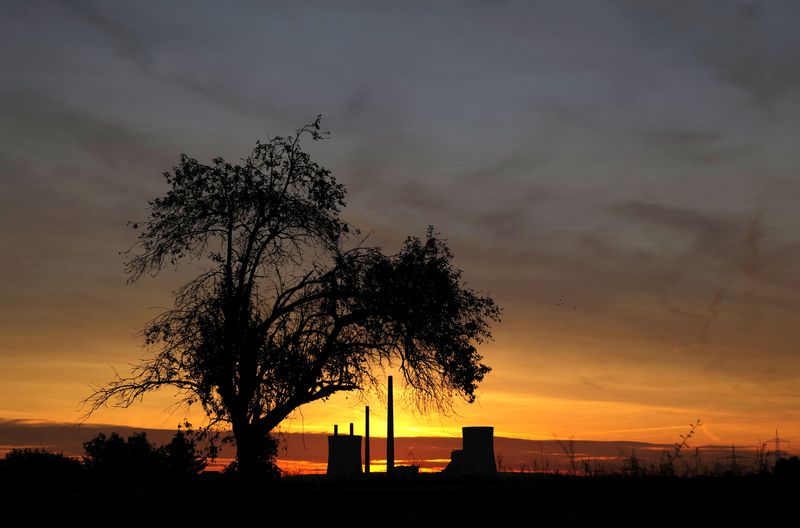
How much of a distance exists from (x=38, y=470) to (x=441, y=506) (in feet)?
52.4

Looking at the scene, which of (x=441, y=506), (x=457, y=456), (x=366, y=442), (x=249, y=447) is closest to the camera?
(x=441, y=506)

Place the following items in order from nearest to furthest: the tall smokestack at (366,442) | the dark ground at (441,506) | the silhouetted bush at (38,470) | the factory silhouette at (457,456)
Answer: the dark ground at (441,506)
the silhouetted bush at (38,470)
the factory silhouette at (457,456)
the tall smokestack at (366,442)

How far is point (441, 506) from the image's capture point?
15805mm

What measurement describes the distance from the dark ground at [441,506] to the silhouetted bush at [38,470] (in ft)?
22.0

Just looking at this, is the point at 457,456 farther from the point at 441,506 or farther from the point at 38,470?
the point at 441,506

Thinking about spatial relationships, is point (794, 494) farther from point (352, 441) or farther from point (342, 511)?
point (352, 441)

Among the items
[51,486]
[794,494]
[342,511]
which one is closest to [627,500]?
[794,494]

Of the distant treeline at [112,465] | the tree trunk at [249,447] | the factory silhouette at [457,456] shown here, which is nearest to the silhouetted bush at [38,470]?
the distant treeline at [112,465]

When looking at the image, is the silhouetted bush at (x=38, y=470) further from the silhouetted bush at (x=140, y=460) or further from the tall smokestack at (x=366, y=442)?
the tall smokestack at (x=366, y=442)

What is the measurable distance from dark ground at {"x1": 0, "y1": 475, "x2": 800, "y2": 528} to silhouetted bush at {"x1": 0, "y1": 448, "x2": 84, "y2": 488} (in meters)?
6.70

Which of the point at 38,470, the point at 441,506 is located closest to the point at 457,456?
the point at 38,470

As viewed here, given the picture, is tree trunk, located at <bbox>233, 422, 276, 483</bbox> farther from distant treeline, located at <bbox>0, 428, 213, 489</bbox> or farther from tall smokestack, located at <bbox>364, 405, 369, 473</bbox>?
tall smokestack, located at <bbox>364, 405, 369, 473</bbox>

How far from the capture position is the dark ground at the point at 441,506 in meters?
14.2

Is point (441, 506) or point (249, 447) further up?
point (249, 447)
